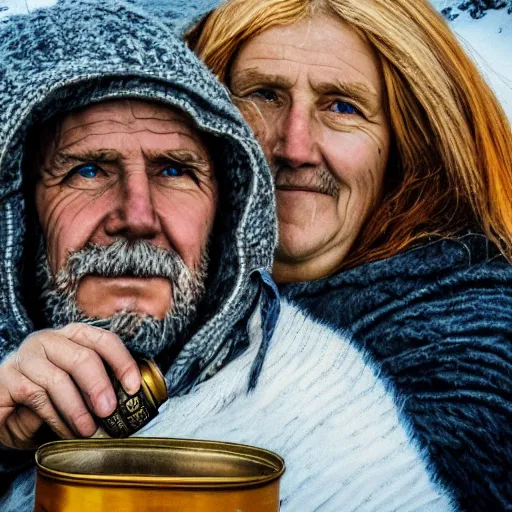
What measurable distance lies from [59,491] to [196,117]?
924 millimetres

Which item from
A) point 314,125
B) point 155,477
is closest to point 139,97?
point 314,125

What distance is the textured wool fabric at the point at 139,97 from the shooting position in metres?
2.17

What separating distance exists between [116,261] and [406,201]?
730 mm

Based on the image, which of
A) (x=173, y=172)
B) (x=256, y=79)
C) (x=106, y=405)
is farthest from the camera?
(x=256, y=79)

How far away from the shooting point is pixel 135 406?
1.91 m

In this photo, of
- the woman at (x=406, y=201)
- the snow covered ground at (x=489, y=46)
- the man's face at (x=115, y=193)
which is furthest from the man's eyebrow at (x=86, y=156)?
the snow covered ground at (x=489, y=46)

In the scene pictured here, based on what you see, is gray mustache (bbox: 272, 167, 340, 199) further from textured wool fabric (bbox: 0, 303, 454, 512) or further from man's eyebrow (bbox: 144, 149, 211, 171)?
textured wool fabric (bbox: 0, 303, 454, 512)

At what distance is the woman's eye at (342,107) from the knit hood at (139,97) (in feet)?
0.78

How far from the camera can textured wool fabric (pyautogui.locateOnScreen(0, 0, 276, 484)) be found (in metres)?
2.17

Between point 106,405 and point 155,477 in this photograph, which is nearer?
point 155,477

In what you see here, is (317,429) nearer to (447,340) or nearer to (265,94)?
(447,340)

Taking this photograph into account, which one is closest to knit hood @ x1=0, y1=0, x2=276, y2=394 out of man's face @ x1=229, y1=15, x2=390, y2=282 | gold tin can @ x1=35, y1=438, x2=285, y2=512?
man's face @ x1=229, y1=15, x2=390, y2=282

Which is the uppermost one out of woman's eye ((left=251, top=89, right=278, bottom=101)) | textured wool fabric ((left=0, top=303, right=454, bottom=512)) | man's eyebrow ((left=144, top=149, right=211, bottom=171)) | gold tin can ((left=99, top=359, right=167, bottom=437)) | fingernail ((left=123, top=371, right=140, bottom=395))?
woman's eye ((left=251, top=89, right=278, bottom=101))

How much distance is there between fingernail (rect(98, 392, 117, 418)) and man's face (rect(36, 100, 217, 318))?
0.34 meters
